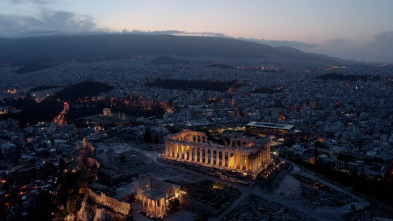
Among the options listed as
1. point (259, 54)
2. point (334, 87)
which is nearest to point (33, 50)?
point (259, 54)

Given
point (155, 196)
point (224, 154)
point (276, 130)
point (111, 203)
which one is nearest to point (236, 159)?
point (224, 154)

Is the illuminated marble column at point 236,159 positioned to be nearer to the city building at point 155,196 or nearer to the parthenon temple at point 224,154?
the parthenon temple at point 224,154

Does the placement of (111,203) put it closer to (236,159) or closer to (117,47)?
(236,159)

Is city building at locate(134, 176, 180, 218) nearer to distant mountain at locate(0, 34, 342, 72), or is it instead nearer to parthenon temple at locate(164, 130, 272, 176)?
parthenon temple at locate(164, 130, 272, 176)

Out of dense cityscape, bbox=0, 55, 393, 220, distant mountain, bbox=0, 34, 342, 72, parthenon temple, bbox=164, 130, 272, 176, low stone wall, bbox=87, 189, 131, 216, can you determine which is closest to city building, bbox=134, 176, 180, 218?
dense cityscape, bbox=0, 55, 393, 220

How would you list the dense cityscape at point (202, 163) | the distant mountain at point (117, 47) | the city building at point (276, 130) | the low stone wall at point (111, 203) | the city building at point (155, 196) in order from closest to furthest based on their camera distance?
1. the city building at point (155, 196)
2. the low stone wall at point (111, 203)
3. the dense cityscape at point (202, 163)
4. the city building at point (276, 130)
5. the distant mountain at point (117, 47)

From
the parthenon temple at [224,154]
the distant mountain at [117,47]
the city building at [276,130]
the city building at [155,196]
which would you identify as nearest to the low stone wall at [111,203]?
the city building at [155,196]

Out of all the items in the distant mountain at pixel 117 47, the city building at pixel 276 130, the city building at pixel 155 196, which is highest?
the distant mountain at pixel 117 47
